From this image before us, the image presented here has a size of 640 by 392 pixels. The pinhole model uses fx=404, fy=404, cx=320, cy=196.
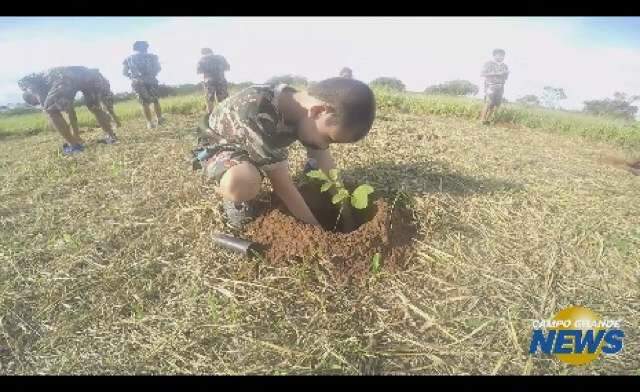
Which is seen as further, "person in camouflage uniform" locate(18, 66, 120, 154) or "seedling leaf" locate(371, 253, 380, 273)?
"person in camouflage uniform" locate(18, 66, 120, 154)

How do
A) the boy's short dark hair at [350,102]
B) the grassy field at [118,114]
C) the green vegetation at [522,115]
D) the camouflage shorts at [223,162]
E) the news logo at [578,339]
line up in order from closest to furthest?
the news logo at [578,339] → the boy's short dark hair at [350,102] → the camouflage shorts at [223,162] → the green vegetation at [522,115] → the grassy field at [118,114]

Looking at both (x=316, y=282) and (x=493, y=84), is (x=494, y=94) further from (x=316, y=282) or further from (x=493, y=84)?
(x=316, y=282)

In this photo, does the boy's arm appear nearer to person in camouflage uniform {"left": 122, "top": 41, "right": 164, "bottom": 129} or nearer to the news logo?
the news logo

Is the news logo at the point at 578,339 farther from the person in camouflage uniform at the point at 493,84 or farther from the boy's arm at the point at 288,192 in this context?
the person in camouflage uniform at the point at 493,84

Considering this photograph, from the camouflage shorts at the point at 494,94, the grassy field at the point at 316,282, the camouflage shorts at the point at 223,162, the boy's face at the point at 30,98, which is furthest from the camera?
the camouflage shorts at the point at 494,94

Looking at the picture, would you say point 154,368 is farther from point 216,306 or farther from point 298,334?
point 298,334

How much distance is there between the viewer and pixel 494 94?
5.68 metres

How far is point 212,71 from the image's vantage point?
18.7ft

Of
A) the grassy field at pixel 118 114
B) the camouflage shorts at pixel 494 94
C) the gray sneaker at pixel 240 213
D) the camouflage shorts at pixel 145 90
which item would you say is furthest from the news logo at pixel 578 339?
the grassy field at pixel 118 114

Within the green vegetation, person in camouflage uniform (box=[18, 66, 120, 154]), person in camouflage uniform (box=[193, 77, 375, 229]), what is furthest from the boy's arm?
the green vegetation

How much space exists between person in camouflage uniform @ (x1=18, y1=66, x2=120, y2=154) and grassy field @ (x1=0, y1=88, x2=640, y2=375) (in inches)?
54.9

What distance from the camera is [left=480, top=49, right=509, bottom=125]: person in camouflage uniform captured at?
224 inches

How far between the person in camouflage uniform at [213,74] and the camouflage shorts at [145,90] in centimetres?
75

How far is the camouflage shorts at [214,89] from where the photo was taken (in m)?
5.72
